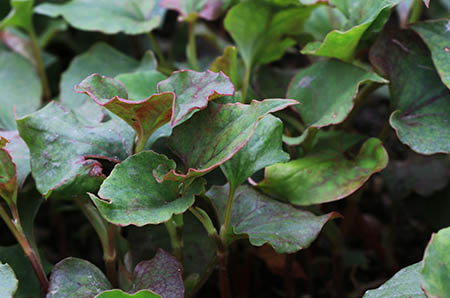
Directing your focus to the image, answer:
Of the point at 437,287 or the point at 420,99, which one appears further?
the point at 420,99

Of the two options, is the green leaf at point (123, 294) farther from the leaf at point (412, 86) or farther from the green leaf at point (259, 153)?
the leaf at point (412, 86)

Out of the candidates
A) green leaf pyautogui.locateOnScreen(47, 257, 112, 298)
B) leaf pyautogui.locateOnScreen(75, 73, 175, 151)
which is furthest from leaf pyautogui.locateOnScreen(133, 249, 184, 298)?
leaf pyautogui.locateOnScreen(75, 73, 175, 151)

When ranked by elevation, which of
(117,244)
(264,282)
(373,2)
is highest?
(373,2)

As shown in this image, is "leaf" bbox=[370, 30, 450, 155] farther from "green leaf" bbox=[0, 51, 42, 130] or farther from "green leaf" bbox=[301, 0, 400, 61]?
"green leaf" bbox=[0, 51, 42, 130]

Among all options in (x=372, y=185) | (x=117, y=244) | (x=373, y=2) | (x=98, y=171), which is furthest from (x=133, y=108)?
(x=372, y=185)

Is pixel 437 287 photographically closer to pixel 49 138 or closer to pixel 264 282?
pixel 49 138

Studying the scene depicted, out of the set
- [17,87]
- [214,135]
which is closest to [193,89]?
[214,135]
